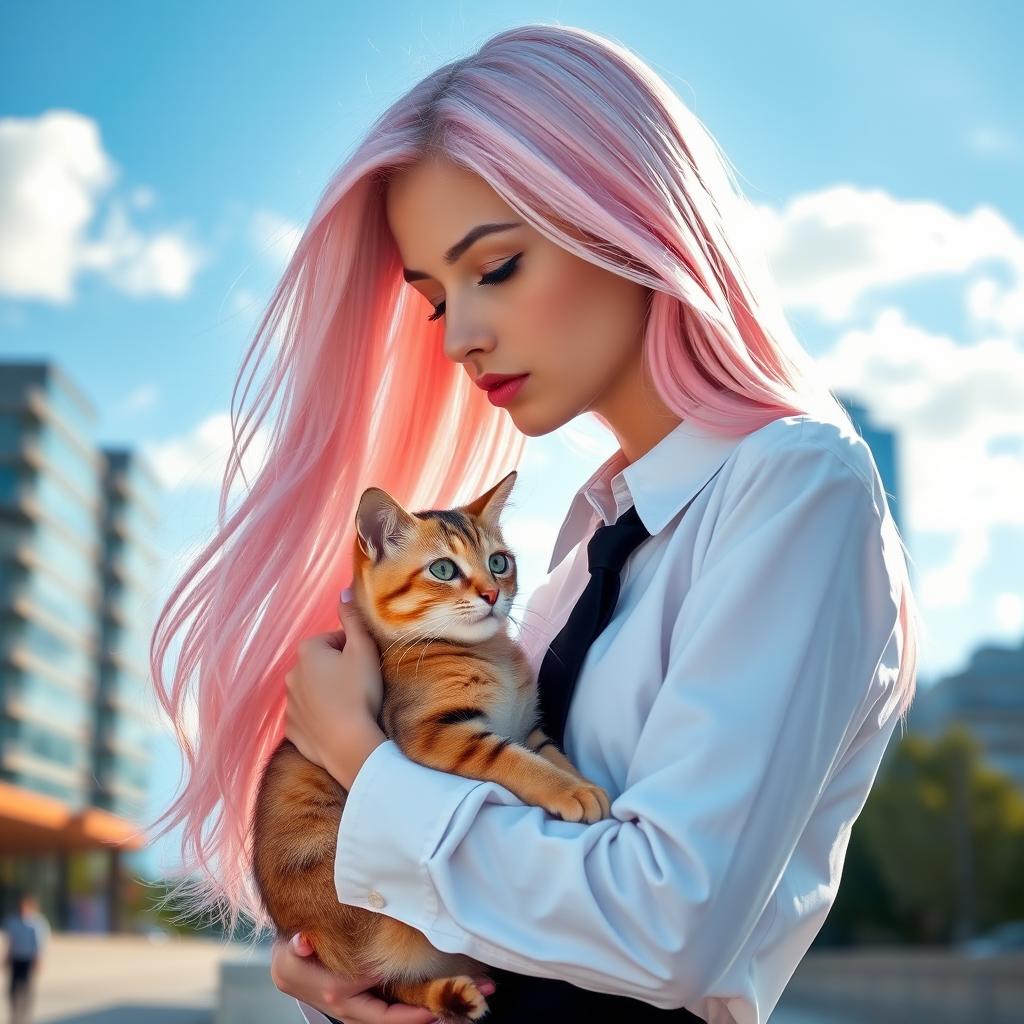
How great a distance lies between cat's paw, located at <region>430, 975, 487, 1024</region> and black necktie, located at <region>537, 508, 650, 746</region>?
1.67 feet

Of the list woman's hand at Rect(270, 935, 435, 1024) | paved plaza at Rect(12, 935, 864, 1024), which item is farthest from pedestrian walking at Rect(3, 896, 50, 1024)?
woman's hand at Rect(270, 935, 435, 1024)

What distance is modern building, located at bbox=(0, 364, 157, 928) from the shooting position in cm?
5625

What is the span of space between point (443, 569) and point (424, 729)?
52 centimetres

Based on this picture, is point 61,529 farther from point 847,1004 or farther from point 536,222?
point 536,222

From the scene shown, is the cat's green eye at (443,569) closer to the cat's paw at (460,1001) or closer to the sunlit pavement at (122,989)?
the cat's paw at (460,1001)

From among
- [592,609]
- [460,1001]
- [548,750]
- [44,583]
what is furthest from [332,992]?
[44,583]

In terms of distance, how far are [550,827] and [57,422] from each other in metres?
65.6

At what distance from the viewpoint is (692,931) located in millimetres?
1566

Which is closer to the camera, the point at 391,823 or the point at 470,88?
the point at 391,823

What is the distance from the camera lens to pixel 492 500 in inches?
115

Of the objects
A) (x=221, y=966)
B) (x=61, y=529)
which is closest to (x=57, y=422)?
(x=61, y=529)

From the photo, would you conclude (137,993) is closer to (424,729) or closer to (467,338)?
(424,729)

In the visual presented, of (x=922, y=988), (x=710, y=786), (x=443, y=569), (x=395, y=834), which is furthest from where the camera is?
(x=922, y=988)

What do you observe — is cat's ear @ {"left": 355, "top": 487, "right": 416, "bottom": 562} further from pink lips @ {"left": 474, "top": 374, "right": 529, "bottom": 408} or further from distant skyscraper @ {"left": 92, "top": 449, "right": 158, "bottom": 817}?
distant skyscraper @ {"left": 92, "top": 449, "right": 158, "bottom": 817}
